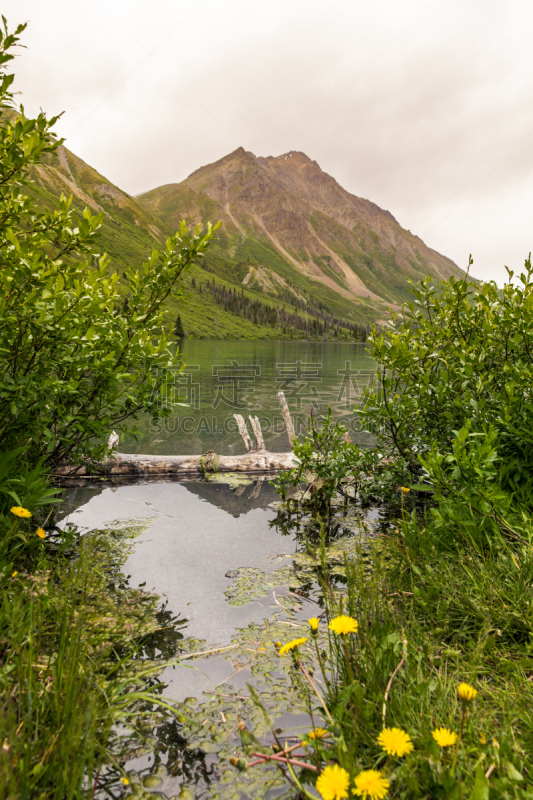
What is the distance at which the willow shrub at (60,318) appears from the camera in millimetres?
3648

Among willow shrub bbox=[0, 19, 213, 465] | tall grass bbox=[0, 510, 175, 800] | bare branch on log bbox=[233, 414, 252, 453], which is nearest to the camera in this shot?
tall grass bbox=[0, 510, 175, 800]

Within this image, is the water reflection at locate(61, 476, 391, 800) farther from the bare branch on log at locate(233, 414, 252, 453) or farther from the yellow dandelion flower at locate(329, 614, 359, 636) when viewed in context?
the bare branch on log at locate(233, 414, 252, 453)

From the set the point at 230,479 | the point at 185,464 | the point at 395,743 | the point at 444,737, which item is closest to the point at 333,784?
the point at 395,743

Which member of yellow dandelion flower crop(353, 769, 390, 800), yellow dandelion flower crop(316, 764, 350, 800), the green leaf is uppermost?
the green leaf

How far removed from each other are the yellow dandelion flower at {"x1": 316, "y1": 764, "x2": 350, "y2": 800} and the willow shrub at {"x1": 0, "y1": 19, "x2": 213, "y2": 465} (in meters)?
3.67

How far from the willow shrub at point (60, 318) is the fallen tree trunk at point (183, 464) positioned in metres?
5.16

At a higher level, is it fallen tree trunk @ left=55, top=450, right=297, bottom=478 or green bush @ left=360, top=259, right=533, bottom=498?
green bush @ left=360, top=259, right=533, bottom=498

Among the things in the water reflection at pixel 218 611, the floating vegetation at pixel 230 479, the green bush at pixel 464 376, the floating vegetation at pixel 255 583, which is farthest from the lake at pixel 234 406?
the floating vegetation at pixel 255 583

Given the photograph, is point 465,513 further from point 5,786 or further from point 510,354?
point 5,786

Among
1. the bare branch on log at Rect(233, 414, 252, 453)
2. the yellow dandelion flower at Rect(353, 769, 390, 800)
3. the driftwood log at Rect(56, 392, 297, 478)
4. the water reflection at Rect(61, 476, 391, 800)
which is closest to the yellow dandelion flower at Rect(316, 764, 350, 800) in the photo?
the yellow dandelion flower at Rect(353, 769, 390, 800)

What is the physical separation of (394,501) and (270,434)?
14.4 meters

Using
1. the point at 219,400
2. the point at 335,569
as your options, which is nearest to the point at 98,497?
the point at 335,569

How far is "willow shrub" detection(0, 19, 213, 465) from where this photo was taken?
3648 millimetres

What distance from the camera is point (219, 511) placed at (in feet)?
30.7
